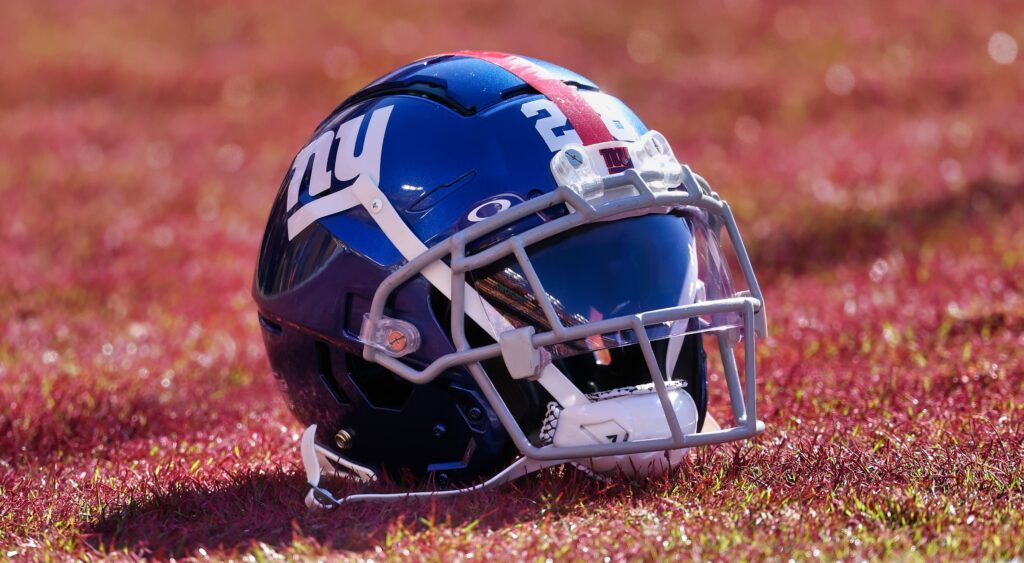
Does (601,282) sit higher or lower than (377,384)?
higher

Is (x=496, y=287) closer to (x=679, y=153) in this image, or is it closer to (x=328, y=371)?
(x=328, y=371)

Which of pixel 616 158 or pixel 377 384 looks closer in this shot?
pixel 616 158

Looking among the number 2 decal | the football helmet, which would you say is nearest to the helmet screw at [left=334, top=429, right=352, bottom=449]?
the football helmet

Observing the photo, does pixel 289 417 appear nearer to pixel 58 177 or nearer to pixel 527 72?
pixel 527 72

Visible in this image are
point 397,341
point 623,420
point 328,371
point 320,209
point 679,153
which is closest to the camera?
point 623,420

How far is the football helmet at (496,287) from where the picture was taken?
381 cm

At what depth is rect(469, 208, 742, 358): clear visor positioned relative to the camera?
3840 millimetres

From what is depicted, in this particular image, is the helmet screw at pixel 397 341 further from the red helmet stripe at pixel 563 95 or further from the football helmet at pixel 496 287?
the red helmet stripe at pixel 563 95

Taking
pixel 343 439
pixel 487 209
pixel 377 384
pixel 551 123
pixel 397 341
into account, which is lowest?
pixel 343 439

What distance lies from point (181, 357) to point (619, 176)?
13.2ft

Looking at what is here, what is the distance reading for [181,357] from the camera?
716 centimetres

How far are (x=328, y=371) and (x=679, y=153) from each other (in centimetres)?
844

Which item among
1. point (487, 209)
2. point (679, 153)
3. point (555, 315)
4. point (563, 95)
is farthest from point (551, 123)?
point (679, 153)

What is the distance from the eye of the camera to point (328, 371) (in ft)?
14.1
